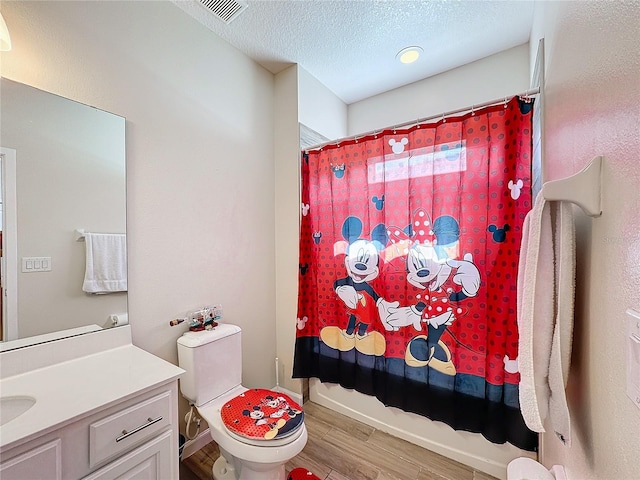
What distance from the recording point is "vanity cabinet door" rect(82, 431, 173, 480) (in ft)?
3.07

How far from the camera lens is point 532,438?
4.54 feet

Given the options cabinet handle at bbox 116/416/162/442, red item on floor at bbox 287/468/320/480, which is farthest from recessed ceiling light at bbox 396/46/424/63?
red item on floor at bbox 287/468/320/480

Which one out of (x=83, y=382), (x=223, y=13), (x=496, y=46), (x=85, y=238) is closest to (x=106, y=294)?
(x=85, y=238)

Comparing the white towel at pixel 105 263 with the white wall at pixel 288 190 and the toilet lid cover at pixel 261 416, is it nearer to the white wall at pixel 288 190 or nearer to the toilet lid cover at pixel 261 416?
the toilet lid cover at pixel 261 416

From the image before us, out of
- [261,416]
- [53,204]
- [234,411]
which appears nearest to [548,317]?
[261,416]

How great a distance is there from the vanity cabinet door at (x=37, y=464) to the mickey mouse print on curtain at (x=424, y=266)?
1.43 m

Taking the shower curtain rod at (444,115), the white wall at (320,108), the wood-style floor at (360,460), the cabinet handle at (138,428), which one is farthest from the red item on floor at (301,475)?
the white wall at (320,108)

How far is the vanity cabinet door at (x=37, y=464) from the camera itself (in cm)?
74

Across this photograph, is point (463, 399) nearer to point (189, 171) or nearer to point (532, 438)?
point (532, 438)

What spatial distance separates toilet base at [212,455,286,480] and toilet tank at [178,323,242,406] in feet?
1.14

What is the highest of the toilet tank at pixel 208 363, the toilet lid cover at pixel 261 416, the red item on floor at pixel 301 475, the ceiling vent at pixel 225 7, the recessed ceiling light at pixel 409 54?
the ceiling vent at pixel 225 7

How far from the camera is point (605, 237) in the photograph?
544mm

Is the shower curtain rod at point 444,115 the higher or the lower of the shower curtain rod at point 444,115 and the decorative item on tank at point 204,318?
the higher

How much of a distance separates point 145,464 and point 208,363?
0.53 metres
